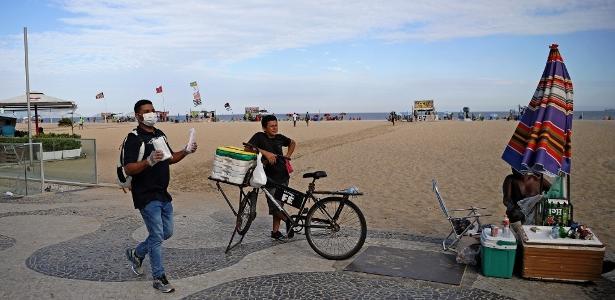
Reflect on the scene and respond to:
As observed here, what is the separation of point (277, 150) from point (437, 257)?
7.89 feet

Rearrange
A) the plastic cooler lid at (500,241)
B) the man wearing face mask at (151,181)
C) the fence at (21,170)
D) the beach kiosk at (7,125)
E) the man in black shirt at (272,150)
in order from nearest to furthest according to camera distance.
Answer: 1. the man wearing face mask at (151,181)
2. the plastic cooler lid at (500,241)
3. the man in black shirt at (272,150)
4. the fence at (21,170)
5. the beach kiosk at (7,125)

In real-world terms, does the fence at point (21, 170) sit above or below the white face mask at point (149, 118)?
below

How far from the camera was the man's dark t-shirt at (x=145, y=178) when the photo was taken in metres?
4.41

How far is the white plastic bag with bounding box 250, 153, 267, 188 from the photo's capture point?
562 cm

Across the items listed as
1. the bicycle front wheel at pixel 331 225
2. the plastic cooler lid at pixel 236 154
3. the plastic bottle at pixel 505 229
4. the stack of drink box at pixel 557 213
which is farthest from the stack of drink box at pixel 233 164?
the stack of drink box at pixel 557 213

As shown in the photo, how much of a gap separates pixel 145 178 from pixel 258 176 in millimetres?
1482

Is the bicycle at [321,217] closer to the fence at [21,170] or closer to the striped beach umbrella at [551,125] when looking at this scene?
the striped beach umbrella at [551,125]

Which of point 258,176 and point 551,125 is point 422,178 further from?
point 258,176

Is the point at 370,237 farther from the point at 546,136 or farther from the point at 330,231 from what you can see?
the point at 546,136

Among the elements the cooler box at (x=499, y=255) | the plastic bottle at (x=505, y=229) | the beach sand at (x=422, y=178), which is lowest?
the beach sand at (x=422, y=178)

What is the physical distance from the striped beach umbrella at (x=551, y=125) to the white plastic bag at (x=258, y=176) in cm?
298

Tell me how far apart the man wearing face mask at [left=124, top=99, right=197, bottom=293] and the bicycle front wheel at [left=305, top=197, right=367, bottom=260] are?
1.81m

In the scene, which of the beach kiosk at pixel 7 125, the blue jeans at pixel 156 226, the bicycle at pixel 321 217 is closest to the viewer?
the blue jeans at pixel 156 226

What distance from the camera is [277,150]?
6176 mm
